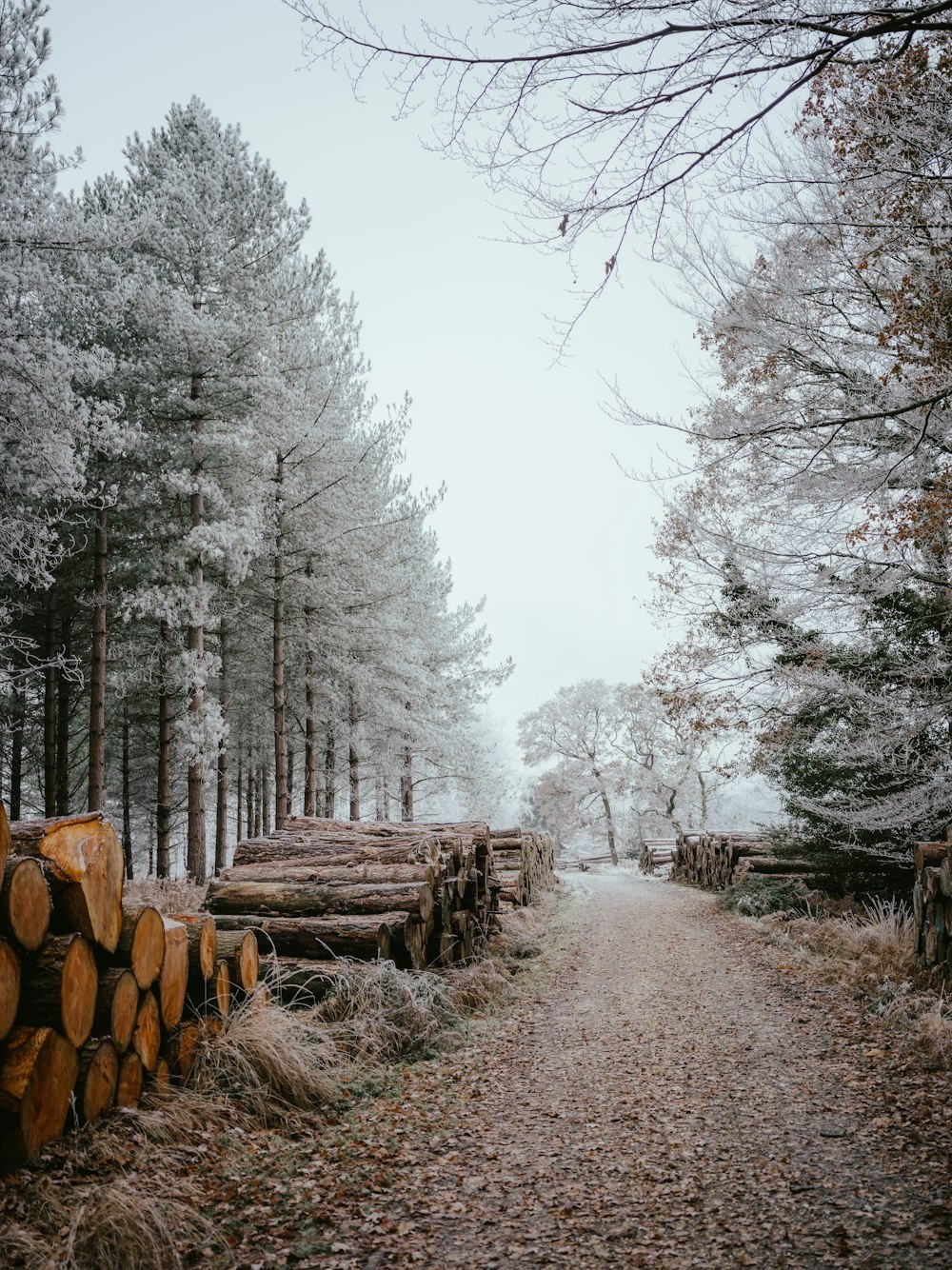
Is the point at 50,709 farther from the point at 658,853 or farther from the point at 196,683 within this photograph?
the point at 658,853

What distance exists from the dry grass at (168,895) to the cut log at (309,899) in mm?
2736

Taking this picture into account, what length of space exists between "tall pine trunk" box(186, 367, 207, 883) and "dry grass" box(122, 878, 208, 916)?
0.84 metres

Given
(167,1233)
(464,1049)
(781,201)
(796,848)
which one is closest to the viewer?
(167,1233)

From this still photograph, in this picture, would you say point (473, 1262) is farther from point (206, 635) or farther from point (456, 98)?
point (206, 635)

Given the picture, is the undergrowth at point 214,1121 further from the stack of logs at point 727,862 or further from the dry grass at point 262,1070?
the stack of logs at point 727,862

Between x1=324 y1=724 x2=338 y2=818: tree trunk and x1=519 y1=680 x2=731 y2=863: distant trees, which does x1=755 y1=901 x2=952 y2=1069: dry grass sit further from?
x1=519 y1=680 x2=731 y2=863: distant trees

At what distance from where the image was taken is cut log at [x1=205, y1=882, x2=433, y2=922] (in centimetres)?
673

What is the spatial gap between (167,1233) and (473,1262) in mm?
1176

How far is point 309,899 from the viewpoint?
6.77 meters

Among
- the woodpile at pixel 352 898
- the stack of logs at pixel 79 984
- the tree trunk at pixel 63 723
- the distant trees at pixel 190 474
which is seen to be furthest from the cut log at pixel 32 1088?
the tree trunk at pixel 63 723

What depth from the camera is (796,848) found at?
36.9 feet

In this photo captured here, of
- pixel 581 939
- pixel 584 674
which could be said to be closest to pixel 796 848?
pixel 581 939

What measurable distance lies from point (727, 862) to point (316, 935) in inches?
519

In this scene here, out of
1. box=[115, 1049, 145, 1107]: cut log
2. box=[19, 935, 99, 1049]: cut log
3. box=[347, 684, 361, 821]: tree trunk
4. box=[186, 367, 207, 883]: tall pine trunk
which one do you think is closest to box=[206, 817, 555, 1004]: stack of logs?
box=[115, 1049, 145, 1107]: cut log
